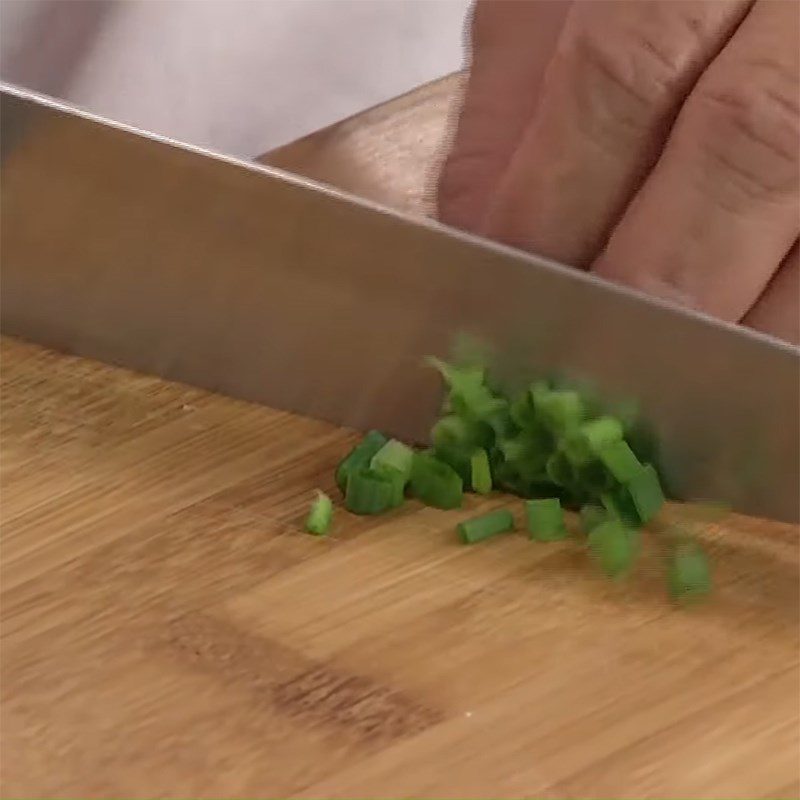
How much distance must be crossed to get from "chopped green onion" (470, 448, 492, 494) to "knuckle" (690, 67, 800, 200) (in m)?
0.23

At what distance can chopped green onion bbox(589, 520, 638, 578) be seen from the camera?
814 millimetres

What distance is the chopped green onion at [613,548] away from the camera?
0.81 m

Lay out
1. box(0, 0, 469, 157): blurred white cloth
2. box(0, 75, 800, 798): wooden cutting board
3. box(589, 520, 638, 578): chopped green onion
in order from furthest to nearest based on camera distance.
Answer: box(0, 0, 469, 157): blurred white cloth → box(589, 520, 638, 578): chopped green onion → box(0, 75, 800, 798): wooden cutting board

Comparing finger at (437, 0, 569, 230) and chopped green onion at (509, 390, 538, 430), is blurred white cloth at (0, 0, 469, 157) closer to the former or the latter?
finger at (437, 0, 569, 230)

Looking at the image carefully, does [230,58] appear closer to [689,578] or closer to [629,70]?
[629,70]

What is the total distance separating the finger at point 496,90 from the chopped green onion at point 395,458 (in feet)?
0.54

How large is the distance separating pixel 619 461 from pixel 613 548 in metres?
0.06

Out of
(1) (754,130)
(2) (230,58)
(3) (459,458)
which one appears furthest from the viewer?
(2) (230,58)

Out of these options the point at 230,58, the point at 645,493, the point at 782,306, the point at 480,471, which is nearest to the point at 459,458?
the point at 480,471

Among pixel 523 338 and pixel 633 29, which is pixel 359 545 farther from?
pixel 633 29

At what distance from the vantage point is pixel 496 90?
83 centimetres

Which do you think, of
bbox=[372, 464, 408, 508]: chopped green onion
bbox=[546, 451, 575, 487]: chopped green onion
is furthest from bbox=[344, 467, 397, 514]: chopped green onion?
bbox=[546, 451, 575, 487]: chopped green onion

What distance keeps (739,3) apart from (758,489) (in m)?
0.31

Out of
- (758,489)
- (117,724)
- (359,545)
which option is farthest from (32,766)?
(758,489)
